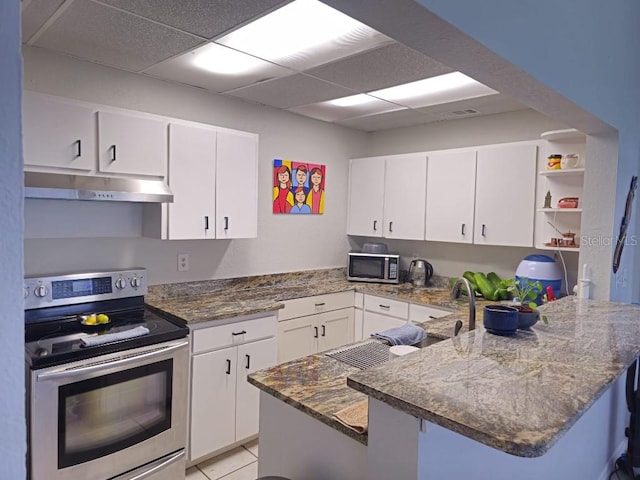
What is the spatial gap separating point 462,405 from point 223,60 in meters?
2.27

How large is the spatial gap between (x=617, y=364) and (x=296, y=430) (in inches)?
43.9

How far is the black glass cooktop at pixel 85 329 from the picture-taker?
197 centimetres

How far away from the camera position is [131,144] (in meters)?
2.57

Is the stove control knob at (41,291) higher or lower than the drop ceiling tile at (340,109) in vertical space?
lower

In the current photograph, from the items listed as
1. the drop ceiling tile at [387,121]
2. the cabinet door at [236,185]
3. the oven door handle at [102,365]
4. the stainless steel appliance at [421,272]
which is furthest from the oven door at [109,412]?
the drop ceiling tile at [387,121]

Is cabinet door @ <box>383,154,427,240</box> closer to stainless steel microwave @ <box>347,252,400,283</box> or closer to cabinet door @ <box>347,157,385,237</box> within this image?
cabinet door @ <box>347,157,385,237</box>

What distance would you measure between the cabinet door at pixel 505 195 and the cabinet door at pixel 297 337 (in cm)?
151

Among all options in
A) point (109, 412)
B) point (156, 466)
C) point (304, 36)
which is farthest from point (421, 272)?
point (109, 412)

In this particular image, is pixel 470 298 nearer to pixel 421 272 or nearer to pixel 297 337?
pixel 297 337

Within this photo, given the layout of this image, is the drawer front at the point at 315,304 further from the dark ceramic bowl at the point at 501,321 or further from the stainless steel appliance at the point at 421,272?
the dark ceramic bowl at the point at 501,321

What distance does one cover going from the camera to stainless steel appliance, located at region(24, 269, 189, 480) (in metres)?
1.93

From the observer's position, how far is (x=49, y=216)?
250 centimetres

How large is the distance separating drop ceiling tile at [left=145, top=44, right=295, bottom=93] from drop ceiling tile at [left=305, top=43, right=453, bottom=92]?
0.85 ft

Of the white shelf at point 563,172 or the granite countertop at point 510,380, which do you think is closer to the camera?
the granite countertop at point 510,380
